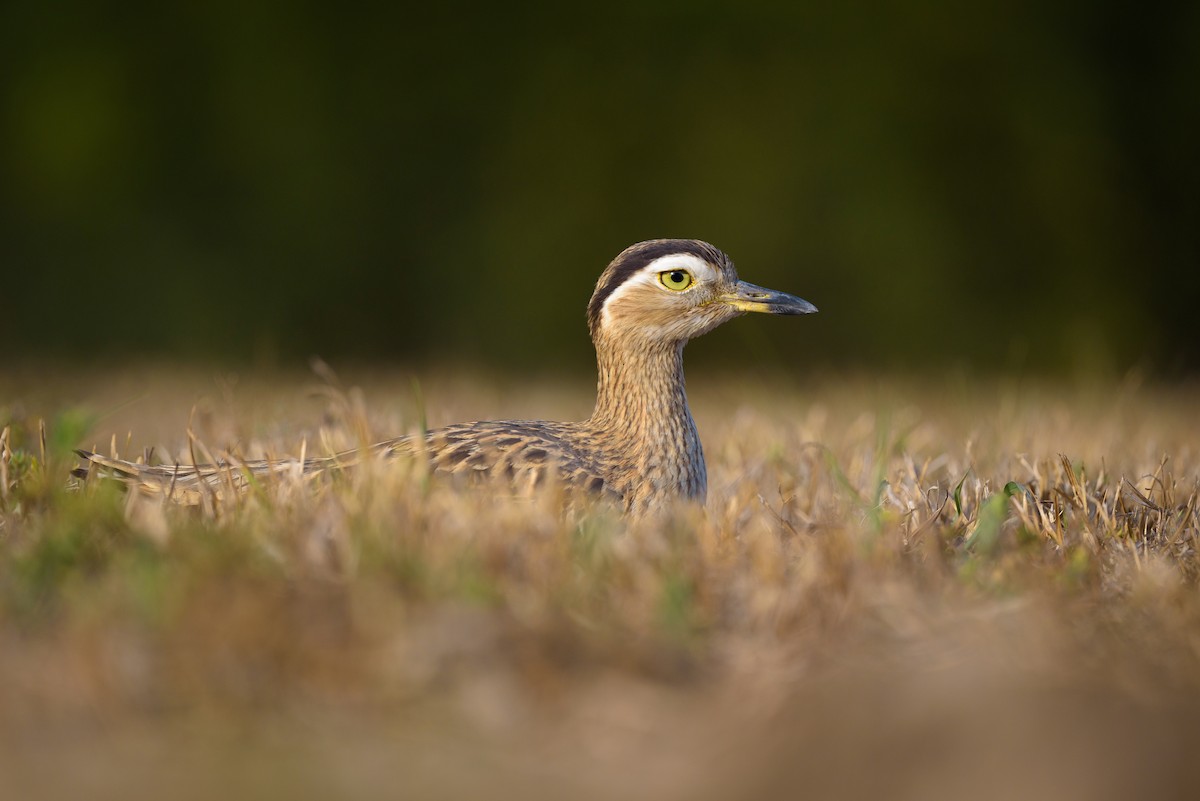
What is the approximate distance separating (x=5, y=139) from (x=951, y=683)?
10.2m

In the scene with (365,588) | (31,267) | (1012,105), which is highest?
(1012,105)

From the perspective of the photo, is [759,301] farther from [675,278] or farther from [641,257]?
[641,257]

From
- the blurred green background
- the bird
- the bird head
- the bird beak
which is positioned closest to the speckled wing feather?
the bird

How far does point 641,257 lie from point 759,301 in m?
0.42

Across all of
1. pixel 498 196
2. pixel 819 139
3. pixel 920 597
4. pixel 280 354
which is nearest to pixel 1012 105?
pixel 819 139

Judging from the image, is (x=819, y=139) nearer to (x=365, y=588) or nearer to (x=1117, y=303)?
(x=1117, y=303)

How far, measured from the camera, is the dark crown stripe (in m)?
4.30

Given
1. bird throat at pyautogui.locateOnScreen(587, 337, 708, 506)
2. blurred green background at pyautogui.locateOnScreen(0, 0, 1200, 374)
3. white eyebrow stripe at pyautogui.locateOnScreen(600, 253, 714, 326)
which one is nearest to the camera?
bird throat at pyautogui.locateOnScreen(587, 337, 708, 506)

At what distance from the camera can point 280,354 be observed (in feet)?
33.8

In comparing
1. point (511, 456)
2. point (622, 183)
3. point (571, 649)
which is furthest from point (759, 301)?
point (622, 183)

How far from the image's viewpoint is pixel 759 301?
439 centimetres

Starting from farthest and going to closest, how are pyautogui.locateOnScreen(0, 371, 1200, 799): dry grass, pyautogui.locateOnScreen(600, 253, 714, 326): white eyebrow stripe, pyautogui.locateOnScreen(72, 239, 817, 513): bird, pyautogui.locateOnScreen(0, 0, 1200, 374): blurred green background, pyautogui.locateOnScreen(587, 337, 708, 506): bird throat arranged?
pyautogui.locateOnScreen(0, 0, 1200, 374): blurred green background < pyautogui.locateOnScreen(600, 253, 714, 326): white eyebrow stripe < pyautogui.locateOnScreen(587, 337, 708, 506): bird throat < pyautogui.locateOnScreen(72, 239, 817, 513): bird < pyautogui.locateOnScreen(0, 371, 1200, 799): dry grass

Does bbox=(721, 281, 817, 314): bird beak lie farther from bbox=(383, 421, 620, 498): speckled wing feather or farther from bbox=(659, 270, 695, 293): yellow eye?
bbox=(383, 421, 620, 498): speckled wing feather

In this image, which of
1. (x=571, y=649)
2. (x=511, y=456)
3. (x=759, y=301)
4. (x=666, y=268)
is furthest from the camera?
(x=759, y=301)
